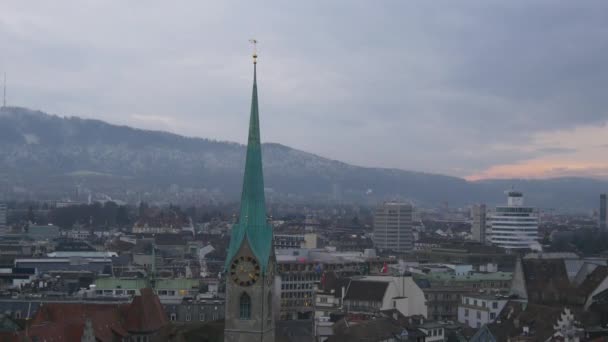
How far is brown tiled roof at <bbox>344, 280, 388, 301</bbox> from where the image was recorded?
11206 centimetres

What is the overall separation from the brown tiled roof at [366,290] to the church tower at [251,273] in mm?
53444

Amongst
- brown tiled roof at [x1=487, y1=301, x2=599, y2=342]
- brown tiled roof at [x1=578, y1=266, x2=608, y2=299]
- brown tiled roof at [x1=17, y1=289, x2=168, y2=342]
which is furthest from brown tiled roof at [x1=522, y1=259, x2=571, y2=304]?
brown tiled roof at [x1=17, y1=289, x2=168, y2=342]

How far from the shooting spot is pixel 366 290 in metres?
114

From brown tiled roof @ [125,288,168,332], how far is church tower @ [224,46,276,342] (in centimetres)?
2934

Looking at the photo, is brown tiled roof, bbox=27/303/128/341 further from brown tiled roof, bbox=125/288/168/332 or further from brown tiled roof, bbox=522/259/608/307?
brown tiled roof, bbox=522/259/608/307

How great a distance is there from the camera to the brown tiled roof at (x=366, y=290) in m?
112

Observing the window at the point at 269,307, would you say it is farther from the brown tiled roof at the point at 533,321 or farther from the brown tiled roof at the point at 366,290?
A: the brown tiled roof at the point at 366,290

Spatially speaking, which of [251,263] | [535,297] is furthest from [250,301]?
[535,297]

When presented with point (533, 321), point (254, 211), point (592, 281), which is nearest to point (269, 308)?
point (254, 211)

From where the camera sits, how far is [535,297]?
339ft

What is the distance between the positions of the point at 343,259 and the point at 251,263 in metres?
112

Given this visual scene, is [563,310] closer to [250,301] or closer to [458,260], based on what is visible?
[250,301]

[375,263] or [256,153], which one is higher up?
[256,153]

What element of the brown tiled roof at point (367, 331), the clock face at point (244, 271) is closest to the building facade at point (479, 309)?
the brown tiled roof at point (367, 331)
